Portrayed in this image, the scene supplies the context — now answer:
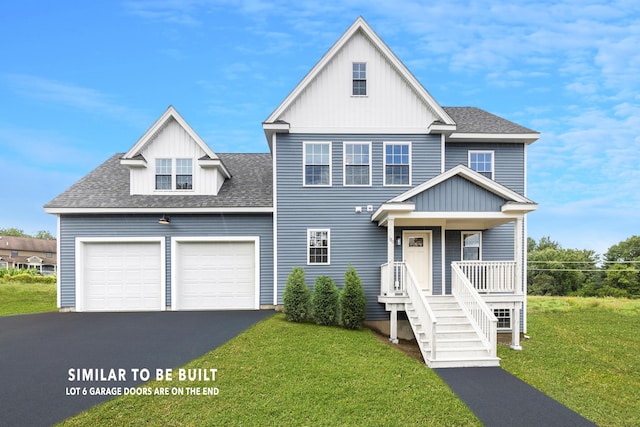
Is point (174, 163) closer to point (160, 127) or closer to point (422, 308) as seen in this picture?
point (160, 127)

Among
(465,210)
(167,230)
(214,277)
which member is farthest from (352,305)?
(167,230)

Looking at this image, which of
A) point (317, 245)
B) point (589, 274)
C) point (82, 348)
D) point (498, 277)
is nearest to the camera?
point (82, 348)

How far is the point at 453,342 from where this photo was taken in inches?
328

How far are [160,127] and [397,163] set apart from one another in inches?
335

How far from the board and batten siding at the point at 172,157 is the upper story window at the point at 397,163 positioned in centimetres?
617

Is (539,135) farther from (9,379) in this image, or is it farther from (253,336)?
(9,379)

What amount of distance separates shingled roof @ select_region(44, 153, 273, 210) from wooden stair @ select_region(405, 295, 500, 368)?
6410 millimetres

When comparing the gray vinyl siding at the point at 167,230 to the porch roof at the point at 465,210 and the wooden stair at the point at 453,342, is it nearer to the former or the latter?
the porch roof at the point at 465,210

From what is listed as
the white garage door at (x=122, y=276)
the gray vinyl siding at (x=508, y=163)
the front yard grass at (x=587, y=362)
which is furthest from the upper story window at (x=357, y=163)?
the white garage door at (x=122, y=276)

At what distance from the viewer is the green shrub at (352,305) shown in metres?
10.2

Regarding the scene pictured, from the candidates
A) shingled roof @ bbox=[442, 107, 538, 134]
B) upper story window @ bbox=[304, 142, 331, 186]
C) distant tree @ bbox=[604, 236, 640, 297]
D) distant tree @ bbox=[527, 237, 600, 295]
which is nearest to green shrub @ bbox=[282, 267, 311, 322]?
upper story window @ bbox=[304, 142, 331, 186]

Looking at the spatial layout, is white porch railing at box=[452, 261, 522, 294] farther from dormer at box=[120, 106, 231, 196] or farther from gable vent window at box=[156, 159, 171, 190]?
gable vent window at box=[156, 159, 171, 190]

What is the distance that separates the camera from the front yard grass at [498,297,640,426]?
622 cm

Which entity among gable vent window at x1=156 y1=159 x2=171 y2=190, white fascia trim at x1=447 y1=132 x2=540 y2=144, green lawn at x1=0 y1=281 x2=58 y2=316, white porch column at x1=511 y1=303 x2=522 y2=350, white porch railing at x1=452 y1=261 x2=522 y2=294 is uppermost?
white fascia trim at x1=447 y1=132 x2=540 y2=144
